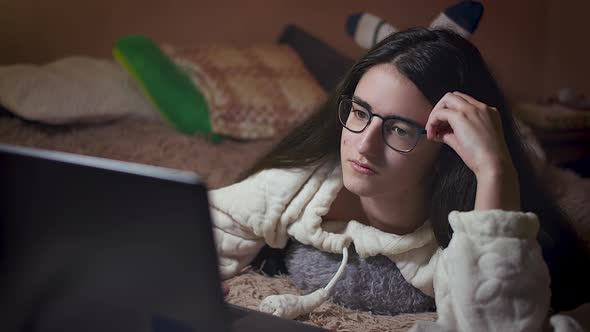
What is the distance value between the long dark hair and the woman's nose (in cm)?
6

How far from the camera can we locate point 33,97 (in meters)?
1.67

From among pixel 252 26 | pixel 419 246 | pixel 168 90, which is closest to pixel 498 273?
pixel 419 246

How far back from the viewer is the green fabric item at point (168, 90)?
1805 mm

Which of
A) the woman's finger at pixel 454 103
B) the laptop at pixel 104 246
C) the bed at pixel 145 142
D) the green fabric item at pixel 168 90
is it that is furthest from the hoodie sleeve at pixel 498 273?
the green fabric item at pixel 168 90

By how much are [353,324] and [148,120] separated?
1199mm

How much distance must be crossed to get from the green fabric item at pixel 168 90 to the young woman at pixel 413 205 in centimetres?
86

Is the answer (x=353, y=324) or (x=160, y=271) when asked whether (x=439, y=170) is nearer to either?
(x=353, y=324)

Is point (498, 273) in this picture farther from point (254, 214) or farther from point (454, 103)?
point (254, 214)

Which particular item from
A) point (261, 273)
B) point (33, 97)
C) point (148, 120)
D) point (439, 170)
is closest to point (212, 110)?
point (148, 120)

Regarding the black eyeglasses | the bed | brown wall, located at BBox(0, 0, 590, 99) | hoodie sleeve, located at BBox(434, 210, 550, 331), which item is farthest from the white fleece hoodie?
brown wall, located at BBox(0, 0, 590, 99)

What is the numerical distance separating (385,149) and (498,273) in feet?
0.63

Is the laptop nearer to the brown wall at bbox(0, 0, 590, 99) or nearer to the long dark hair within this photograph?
the long dark hair

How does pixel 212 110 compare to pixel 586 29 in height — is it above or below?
below

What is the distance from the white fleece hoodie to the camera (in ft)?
2.15
